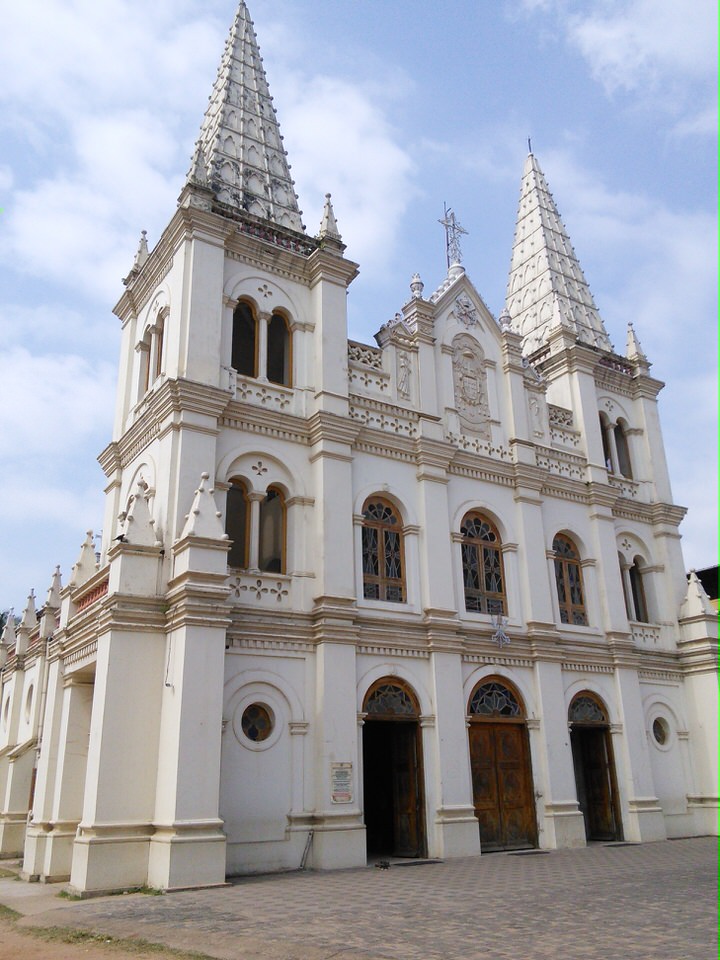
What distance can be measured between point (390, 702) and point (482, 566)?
4652 millimetres

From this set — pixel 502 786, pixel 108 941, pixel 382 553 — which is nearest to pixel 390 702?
pixel 382 553

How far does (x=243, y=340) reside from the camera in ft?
66.4

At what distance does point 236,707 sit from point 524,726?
25.6 ft

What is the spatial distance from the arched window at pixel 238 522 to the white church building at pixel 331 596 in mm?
67

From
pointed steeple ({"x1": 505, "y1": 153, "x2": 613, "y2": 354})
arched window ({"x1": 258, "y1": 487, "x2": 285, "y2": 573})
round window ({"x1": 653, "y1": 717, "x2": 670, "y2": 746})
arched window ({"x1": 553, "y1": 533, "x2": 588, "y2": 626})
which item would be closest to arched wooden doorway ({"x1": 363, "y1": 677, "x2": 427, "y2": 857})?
arched window ({"x1": 258, "y1": 487, "x2": 285, "y2": 573})

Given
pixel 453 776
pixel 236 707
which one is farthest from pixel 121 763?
pixel 453 776

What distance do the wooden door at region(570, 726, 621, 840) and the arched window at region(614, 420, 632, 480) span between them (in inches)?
336

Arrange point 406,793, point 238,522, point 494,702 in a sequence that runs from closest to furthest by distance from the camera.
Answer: point 238,522, point 406,793, point 494,702

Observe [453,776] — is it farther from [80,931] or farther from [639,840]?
[80,931]

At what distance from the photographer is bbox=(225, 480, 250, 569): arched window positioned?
17562 millimetres

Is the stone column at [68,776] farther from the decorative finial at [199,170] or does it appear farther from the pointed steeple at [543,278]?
the pointed steeple at [543,278]

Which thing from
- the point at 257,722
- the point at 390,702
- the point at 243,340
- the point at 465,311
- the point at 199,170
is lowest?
the point at 257,722

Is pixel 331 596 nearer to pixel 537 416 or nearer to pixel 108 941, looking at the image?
pixel 108 941

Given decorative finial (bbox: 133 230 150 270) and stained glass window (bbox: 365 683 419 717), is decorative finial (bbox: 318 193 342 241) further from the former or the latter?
stained glass window (bbox: 365 683 419 717)
